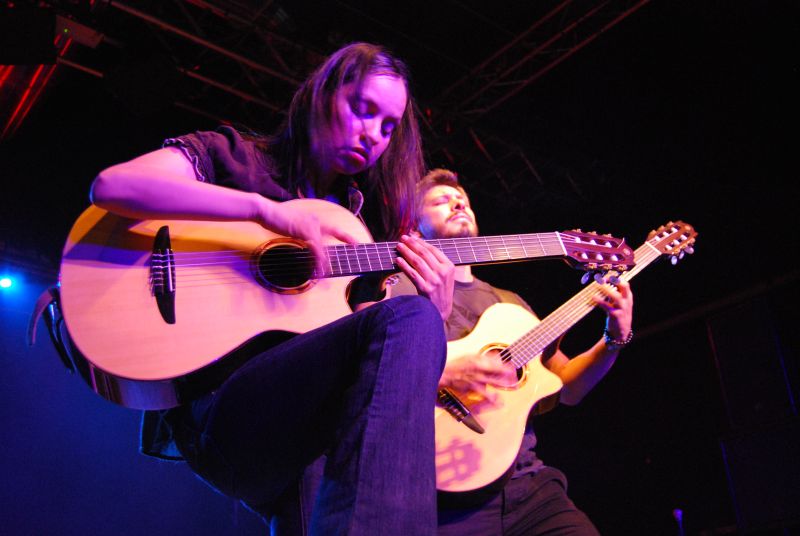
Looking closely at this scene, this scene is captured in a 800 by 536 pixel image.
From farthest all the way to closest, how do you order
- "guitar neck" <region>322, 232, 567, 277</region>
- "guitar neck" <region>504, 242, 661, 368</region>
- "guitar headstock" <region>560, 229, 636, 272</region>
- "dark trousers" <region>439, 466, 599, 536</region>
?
"guitar neck" <region>504, 242, 661, 368</region> → "guitar headstock" <region>560, 229, 636, 272</region> → "dark trousers" <region>439, 466, 599, 536</region> → "guitar neck" <region>322, 232, 567, 277</region>

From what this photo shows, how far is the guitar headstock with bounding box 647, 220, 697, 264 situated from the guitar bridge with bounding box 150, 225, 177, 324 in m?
2.63

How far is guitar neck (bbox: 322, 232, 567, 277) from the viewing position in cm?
191

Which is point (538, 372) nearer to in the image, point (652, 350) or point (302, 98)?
point (302, 98)

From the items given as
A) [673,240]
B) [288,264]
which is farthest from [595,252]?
[288,264]

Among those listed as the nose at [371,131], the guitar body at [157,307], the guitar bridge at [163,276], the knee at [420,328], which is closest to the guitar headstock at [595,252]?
the nose at [371,131]

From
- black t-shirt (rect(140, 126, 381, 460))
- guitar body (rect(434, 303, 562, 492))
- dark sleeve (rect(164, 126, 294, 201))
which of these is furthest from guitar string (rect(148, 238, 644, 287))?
guitar body (rect(434, 303, 562, 492))

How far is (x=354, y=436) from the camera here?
114 centimetres

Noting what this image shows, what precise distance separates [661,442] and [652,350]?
105 cm

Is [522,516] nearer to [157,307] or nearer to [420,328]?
[420,328]

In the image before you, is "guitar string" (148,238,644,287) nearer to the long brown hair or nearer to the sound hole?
the sound hole

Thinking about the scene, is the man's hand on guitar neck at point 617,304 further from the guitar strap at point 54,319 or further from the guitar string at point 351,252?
the guitar strap at point 54,319

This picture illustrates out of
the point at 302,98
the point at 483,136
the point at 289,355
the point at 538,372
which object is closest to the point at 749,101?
the point at 483,136

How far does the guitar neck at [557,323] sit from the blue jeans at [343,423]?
149 cm

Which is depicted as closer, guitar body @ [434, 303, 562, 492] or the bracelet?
guitar body @ [434, 303, 562, 492]
